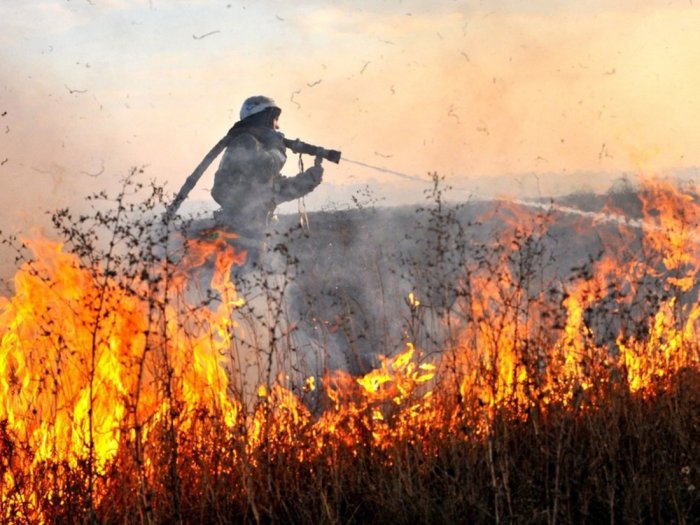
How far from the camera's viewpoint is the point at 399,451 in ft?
14.3

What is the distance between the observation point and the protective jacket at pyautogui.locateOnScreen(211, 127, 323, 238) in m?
8.12

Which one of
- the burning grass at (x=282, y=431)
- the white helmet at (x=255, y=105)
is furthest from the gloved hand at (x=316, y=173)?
the burning grass at (x=282, y=431)

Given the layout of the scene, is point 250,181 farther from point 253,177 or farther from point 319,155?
point 319,155

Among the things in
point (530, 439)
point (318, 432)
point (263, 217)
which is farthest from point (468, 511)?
point (263, 217)

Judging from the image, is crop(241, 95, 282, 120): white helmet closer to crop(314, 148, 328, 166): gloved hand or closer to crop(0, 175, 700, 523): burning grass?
crop(314, 148, 328, 166): gloved hand

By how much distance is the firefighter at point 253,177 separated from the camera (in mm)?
8109

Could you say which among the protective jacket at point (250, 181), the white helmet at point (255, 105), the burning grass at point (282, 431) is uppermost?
the white helmet at point (255, 105)

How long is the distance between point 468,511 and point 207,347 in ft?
6.11

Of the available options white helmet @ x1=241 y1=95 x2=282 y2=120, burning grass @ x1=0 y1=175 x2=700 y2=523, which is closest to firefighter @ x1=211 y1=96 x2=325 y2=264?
white helmet @ x1=241 y1=95 x2=282 y2=120

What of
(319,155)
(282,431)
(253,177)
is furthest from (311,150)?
(282,431)

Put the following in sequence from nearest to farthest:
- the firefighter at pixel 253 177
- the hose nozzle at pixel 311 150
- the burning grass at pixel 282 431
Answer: the burning grass at pixel 282 431, the firefighter at pixel 253 177, the hose nozzle at pixel 311 150

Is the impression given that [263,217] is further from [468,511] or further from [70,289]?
[468,511]

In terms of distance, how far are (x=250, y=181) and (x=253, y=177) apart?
0.05 metres

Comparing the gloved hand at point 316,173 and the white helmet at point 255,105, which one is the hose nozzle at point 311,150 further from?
the white helmet at point 255,105
